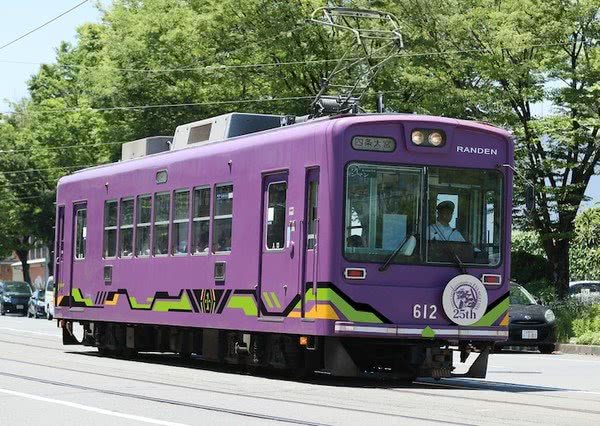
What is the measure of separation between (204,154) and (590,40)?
16564mm

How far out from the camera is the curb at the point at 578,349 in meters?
29.2

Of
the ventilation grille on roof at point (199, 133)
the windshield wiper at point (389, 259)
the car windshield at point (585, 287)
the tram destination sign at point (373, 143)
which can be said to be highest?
the ventilation grille on roof at point (199, 133)

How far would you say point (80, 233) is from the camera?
25125 mm

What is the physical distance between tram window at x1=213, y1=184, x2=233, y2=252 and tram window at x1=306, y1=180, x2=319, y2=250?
2.23 meters

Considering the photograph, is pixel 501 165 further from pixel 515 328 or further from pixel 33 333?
pixel 33 333

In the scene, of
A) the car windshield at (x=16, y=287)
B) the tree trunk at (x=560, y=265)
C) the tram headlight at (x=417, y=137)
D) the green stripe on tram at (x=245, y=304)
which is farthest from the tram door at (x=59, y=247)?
the car windshield at (x=16, y=287)

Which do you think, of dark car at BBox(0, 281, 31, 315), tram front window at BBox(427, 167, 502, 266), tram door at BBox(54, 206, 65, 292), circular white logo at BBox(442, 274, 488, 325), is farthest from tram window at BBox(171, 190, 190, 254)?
dark car at BBox(0, 281, 31, 315)

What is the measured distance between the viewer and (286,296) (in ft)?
57.9

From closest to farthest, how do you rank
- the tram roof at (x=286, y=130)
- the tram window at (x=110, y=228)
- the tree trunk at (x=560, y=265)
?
the tram roof at (x=286, y=130) → the tram window at (x=110, y=228) → the tree trunk at (x=560, y=265)

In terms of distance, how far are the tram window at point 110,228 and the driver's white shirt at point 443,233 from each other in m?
7.76

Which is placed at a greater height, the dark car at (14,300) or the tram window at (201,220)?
the tram window at (201,220)

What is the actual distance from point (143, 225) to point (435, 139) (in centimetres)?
646

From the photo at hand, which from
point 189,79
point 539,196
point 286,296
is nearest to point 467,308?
point 286,296

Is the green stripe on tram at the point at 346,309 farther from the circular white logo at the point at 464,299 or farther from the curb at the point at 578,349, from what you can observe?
the curb at the point at 578,349
